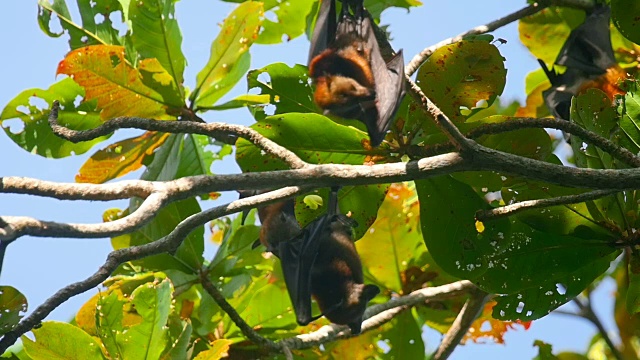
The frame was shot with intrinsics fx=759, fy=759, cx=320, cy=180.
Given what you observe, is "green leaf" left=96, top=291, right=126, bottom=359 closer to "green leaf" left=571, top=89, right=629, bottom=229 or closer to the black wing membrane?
"green leaf" left=571, top=89, right=629, bottom=229

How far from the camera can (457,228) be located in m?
3.66

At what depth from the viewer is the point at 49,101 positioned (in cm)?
495

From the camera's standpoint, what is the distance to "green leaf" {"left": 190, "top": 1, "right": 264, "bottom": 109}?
4.66 meters

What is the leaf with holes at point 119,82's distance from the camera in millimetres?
4352

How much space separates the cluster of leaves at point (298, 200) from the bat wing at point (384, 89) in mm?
86

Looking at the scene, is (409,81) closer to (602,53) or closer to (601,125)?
(601,125)

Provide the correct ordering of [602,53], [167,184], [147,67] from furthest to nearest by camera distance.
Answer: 1. [602,53]
2. [147,67]
3. [167,184]

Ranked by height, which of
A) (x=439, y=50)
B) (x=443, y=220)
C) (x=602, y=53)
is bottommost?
(x=443, y=220)

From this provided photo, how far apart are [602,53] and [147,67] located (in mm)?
3299

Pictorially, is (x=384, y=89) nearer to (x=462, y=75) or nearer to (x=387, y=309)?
(x=462, y=75)

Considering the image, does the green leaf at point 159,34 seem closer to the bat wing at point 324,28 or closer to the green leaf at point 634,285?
the bat wing at point 324,28

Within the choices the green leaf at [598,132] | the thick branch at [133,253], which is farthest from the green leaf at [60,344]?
the green leaf at [598,132]

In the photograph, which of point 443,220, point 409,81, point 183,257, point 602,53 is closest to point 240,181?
point 409,81

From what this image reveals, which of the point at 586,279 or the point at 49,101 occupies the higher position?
the point at 49,101
